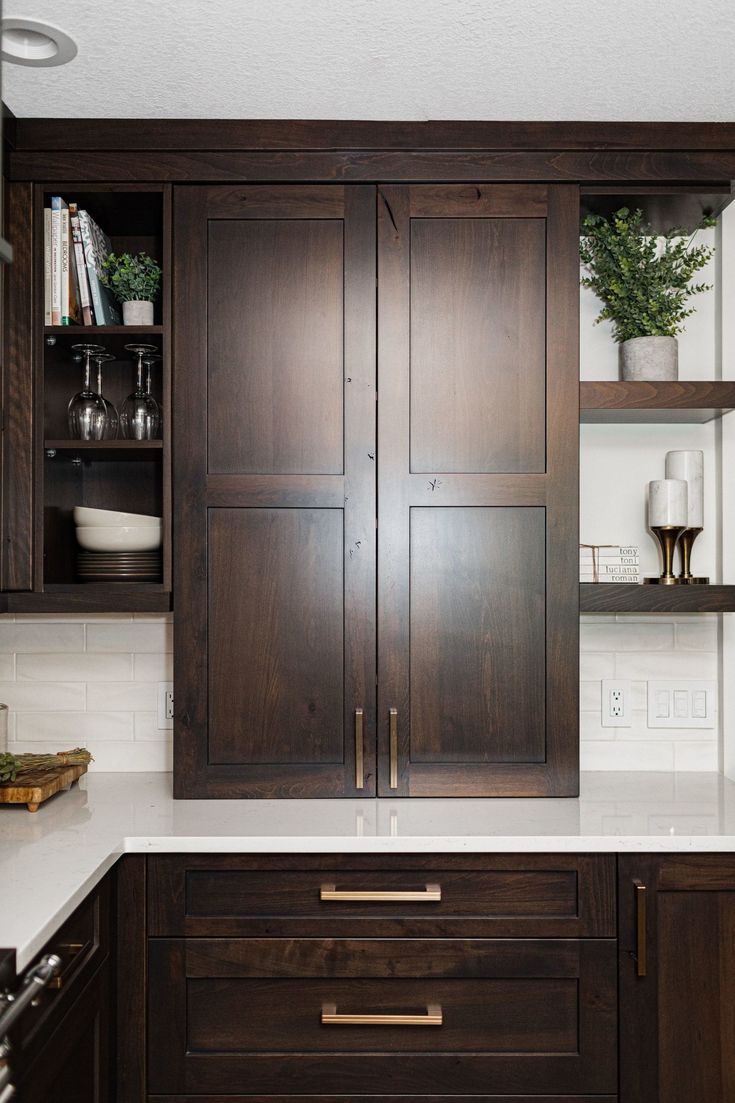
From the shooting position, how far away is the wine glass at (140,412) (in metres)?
2.18

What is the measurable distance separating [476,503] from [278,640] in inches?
21.9

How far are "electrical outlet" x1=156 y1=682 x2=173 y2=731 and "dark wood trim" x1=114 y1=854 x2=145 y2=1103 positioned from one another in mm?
651

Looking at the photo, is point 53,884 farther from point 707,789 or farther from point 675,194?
point 675,194

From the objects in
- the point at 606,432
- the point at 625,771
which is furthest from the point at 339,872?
the point at 606,432

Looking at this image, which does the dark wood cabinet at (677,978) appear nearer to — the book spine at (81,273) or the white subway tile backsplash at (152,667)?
the white subway tile backsplash at (152,667)

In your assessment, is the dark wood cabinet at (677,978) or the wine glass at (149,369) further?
the wine glass at (149,369)

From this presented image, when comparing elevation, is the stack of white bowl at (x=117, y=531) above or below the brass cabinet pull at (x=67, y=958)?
above

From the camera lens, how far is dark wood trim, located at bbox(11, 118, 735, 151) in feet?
6.82

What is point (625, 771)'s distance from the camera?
244 centimetres

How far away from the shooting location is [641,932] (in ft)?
5.96

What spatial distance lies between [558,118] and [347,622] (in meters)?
1.25

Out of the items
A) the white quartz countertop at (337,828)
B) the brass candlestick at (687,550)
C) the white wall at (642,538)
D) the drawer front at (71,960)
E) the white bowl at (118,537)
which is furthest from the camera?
the white wall at (642,538)

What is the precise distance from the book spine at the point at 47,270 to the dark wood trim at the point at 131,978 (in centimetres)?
124

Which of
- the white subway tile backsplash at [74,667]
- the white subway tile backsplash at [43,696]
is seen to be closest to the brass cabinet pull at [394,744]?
the white subway tile backsplash at [74,667]
